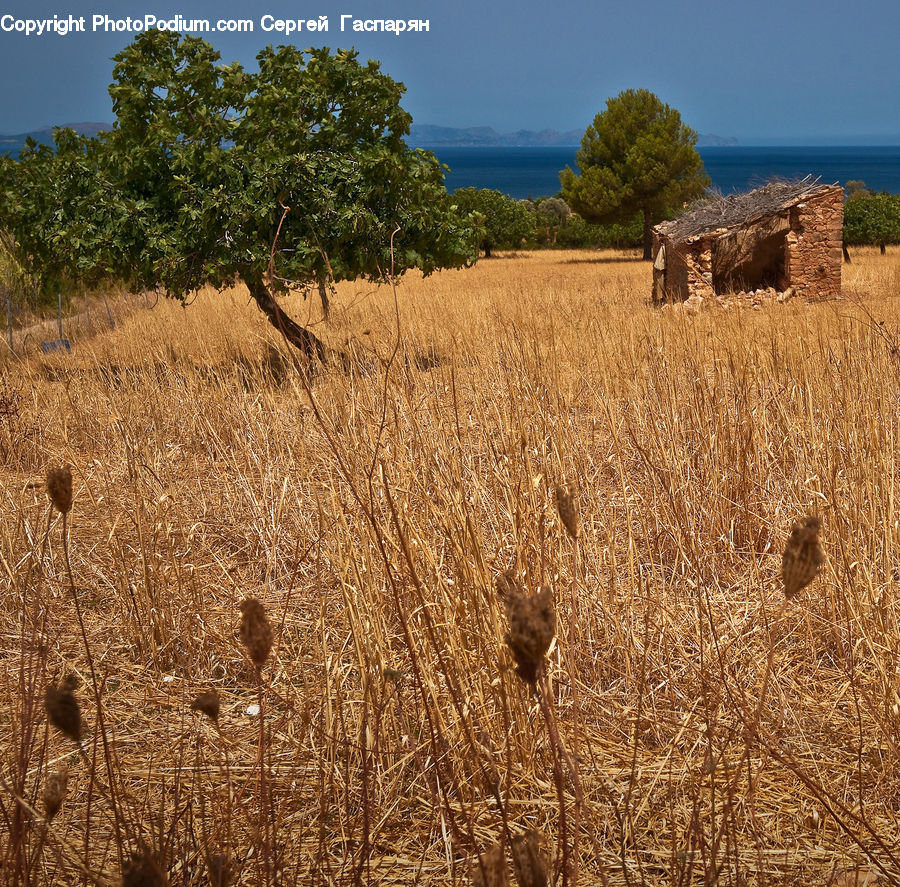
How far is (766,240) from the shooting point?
13.1m

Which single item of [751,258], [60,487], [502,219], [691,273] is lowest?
[60,487]

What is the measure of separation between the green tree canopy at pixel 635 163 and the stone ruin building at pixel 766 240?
13.5m

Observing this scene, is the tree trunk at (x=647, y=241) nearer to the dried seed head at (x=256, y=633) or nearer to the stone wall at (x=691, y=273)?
the stone wall at (x=691, y=273)

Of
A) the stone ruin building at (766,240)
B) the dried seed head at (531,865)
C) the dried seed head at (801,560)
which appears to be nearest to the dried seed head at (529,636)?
the dried seed head at (531,865)

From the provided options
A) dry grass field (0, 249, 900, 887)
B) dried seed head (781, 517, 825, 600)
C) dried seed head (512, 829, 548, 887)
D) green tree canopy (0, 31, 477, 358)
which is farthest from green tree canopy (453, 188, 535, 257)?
dried seed head (512, 829, 548, 887)

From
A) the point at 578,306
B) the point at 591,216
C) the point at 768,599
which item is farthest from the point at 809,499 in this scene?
the point at 591,216

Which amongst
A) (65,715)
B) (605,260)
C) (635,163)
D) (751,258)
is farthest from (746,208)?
(605,260)

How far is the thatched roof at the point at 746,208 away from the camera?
1226 centimetres

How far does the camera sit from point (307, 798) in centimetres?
209

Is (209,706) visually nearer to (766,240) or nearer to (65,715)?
(65,715)

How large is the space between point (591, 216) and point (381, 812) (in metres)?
26.8

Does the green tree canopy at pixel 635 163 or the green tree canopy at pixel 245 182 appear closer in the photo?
the green tree canopy at pixel 245 182

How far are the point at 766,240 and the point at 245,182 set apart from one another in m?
8.39

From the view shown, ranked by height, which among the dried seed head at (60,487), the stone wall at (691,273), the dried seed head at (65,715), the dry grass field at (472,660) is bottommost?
the dry grass field at (472,660)
